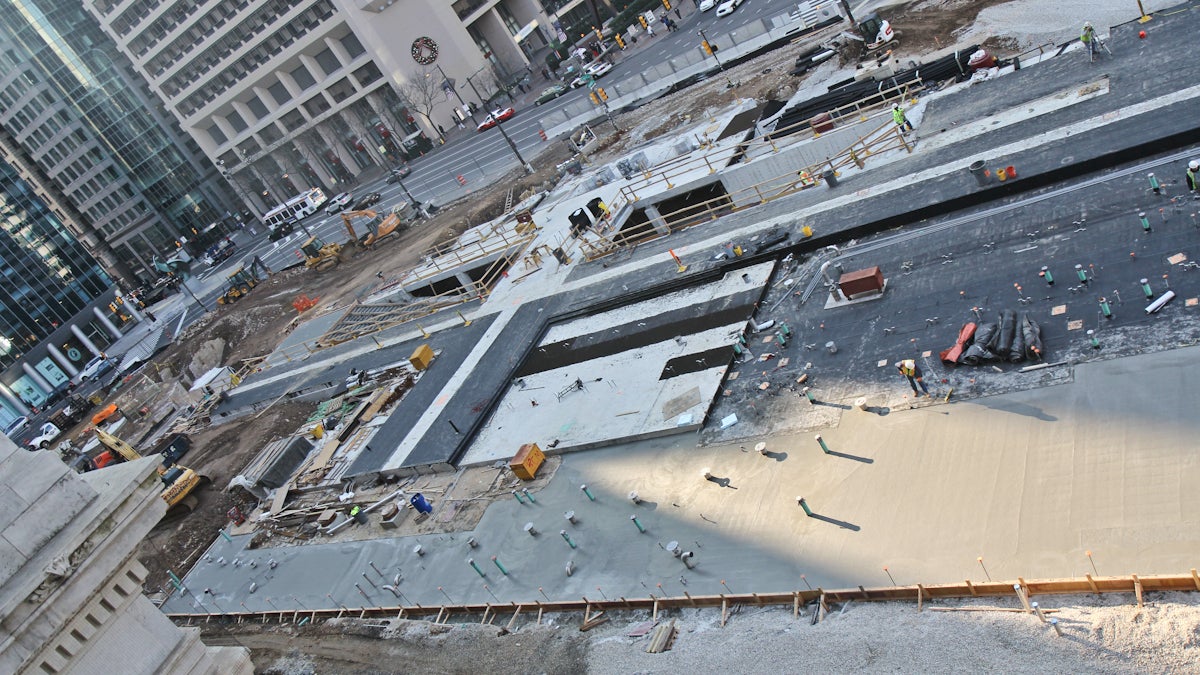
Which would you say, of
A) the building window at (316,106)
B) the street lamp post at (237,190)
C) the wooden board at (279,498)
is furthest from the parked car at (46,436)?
the building window at (316,106)

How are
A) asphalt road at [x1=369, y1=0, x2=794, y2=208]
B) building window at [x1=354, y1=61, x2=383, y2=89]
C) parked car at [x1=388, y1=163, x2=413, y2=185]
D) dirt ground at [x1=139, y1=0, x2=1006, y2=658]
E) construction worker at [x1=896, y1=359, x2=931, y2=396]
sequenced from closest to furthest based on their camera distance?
1. construction worker at [x1=896, y1=359, x2=931, y2=396]
2. dirt ground at [x1=139, y1=0, x2=1006, y2=658]
3. asphalt road at [x1=369, y1=0, x2=794, y2=208]
4. parked car at [x1=388, y1=163, x2=413, y2=185]
5. building window at [x1=354, y1=61, x2=383, y2=89]

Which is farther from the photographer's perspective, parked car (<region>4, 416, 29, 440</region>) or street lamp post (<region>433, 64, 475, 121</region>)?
street lamp post (<region>433, 64, 475, 121</region>)

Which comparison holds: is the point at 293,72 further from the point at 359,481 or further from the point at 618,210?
the point at 359,481

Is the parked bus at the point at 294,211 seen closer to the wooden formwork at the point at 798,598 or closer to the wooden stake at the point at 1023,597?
the wooden formwork at the point at 798,598

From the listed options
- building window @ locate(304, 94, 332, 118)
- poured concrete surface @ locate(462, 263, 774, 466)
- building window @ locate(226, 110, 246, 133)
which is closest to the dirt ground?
poured concrete surface @ locate(462, 263, 774, 466)

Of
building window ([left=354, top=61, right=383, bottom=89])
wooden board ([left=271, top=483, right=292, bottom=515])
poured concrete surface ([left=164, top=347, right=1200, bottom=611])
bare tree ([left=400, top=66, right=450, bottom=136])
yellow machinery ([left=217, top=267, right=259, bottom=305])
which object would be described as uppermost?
building window ([left=354, top=61, right=383, bottom=89])

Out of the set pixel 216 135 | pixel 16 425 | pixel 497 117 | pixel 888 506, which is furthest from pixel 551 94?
pixel 888 506

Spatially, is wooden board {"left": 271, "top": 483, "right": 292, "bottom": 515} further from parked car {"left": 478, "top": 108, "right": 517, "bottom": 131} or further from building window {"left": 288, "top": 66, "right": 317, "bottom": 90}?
building window {"left": 288, "top": 66, "right": 317, "bottom": 90}
